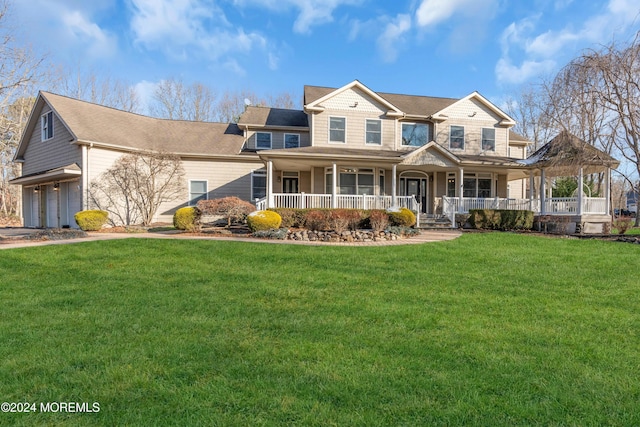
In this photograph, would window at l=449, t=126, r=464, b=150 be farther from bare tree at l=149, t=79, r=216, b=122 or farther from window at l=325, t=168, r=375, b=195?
bare tree at l=149, t=79, r=216, b=122

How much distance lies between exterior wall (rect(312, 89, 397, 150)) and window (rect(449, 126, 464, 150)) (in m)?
3.50

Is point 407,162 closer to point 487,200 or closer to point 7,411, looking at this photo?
point 487,200

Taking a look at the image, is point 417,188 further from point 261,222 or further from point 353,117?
point 261,222

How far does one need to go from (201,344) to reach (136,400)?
0.99m

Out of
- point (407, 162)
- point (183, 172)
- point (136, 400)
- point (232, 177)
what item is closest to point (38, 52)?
point (183, 172)

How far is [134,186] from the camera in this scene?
1617 centimetres

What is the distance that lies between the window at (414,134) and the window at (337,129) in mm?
3432

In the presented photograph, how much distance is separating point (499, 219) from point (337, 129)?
337 inches

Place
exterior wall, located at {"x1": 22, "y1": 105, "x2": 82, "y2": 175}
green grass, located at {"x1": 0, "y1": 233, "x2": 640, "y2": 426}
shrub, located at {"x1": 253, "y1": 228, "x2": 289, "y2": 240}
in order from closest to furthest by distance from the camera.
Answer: green grass, located at {"x1": 0, "y1": 233, "x2": 640, "y2": 426} < shrub, located at {"x1": 253, "y1": 228, "x2": 289, "y2": 240} < exterior wall, located at {"x1": 22, "y1": 105, "x2": 82, "y2": 175}

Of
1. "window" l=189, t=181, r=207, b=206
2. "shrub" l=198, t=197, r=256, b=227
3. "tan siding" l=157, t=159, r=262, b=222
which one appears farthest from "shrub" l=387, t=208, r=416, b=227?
"window" l=189, t=181, r=207, b=206

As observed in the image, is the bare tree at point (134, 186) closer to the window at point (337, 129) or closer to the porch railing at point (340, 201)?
the porch railing at point (340, 201)

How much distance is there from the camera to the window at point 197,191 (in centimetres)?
1817

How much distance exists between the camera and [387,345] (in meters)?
3.61

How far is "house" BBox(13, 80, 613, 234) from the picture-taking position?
1560 centimetres
